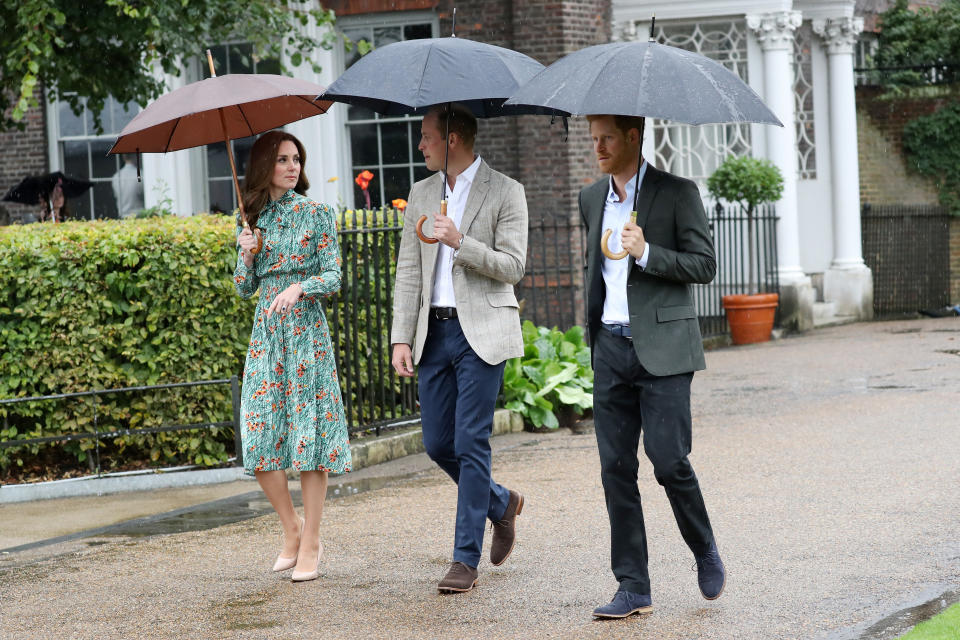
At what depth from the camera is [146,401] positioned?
823cm

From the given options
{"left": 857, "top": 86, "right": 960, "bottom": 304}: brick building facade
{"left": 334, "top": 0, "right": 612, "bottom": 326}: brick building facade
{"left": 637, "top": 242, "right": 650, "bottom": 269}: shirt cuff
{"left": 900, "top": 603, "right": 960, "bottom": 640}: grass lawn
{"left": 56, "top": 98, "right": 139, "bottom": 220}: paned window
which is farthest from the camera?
{"left": 857, "top": 86, "right": 960, "bottom": 304}: brick building facade

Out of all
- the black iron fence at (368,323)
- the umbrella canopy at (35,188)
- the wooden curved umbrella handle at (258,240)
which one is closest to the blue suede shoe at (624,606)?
the wooden curved umbrella handle at (258,240)

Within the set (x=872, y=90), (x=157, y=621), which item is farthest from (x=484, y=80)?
(x=872, y=90)

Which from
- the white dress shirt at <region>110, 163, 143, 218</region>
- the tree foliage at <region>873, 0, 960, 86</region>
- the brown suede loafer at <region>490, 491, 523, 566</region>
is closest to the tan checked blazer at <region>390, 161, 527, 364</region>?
the brown suede loafer at <region>490, 491, 523, 566</region>

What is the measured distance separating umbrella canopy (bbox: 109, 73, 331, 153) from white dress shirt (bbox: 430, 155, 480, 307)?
826mm

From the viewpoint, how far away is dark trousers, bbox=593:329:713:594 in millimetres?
4727

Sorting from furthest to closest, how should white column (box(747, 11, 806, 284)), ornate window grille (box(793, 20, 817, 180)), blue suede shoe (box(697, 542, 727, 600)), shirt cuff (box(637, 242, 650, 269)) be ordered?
ornate window grille (box(793, 20, 817, 180))
white column (box(747, 11, 806, 284))
blue suede shoe (box(697, 542, 727, 600))
shirt cuff (box(637, 242, 650, 269))

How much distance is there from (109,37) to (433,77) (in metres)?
6.66

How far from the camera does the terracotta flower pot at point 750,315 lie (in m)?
15.1

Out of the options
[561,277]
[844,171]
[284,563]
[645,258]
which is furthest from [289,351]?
[844,171]

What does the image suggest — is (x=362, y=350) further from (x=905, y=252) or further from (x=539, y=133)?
(x=905, y=252)

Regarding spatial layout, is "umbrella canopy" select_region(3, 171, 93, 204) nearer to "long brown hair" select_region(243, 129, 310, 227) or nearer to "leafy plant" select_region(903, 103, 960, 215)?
"long brown hair" select_region(243, 129, 310, 227)

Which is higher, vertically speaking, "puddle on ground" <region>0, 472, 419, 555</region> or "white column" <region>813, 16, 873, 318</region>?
"white column" <region>813, 16, 873, 318</region>

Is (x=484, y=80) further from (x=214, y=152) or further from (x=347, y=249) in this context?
(x=214, y=152)
